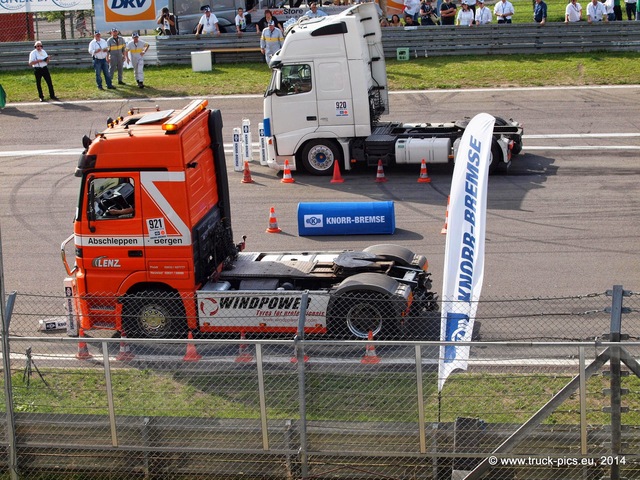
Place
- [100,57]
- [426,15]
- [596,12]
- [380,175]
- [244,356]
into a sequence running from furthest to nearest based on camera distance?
1. [426,15]
2. [596,12]
3. [100,57]
4. [380,175]
5. [244,356]

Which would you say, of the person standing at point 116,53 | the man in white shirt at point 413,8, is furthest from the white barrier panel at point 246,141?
the man in white shirt at point 413,8

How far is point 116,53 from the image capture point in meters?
29.3

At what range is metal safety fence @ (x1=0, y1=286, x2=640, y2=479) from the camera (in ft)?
27.0

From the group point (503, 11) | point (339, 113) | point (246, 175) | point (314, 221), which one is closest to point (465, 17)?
point (503, 11)

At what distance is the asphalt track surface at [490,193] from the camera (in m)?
15.1

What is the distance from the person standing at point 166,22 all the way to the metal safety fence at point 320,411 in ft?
83.9

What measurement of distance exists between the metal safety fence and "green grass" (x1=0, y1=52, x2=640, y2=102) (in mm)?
18924

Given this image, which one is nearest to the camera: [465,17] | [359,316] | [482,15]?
[359,316]

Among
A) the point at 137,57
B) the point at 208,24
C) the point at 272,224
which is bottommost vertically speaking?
the point at 272,224

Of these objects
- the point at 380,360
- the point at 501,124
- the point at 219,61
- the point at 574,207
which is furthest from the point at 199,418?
the point at 219,61

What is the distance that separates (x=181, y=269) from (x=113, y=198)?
48.6 inches

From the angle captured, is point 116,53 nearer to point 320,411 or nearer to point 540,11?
point 540,11

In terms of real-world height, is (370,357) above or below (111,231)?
below

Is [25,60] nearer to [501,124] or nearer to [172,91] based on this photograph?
[172,91]
